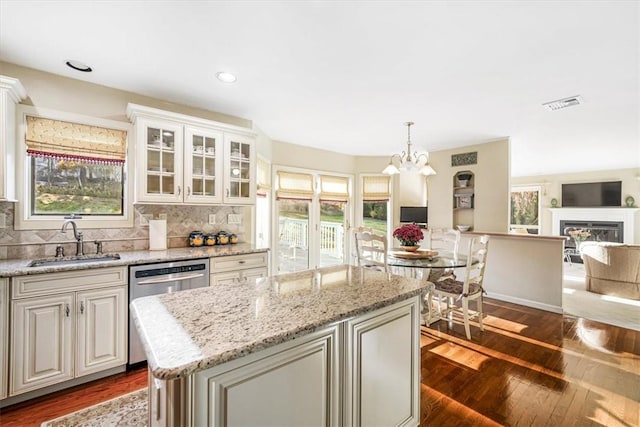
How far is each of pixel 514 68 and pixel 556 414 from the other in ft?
8.51

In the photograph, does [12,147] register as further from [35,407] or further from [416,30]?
[416,30]

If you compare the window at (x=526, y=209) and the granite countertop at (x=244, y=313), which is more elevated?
the window at (x=526, y=209)

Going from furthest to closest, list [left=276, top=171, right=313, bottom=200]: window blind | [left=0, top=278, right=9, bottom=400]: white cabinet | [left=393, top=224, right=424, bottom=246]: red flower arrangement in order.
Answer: [left=276, top=171, right=313, bottom=200]: window blind → [left=393, top=224, right=424, bottom=246]: red flower arrangement → [left=0, top=278, right=9, bottom=400]: white cabinet

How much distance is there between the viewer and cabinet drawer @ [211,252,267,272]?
9.15ft

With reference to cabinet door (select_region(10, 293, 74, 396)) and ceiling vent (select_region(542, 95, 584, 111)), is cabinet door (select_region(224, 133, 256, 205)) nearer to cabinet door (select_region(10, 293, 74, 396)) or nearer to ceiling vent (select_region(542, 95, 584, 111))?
cabinet door (select_region(10, 293, 74, 396))

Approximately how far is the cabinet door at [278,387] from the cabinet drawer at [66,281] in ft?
6.23

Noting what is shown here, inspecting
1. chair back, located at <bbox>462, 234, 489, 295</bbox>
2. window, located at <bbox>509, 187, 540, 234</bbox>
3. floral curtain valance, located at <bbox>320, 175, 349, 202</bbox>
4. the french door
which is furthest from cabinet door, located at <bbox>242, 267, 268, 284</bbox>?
window, located at <bbox>509, 187, 540, 234</bbox>

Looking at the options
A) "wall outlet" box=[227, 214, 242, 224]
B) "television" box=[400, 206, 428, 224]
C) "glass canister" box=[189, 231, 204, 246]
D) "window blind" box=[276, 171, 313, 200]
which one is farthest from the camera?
"television" box=[400, 206, 428, 224]

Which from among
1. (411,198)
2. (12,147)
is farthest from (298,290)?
(411,198)

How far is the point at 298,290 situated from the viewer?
1523mm

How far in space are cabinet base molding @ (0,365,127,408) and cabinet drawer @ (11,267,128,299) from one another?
28.6 inches

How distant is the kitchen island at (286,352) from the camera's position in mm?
876

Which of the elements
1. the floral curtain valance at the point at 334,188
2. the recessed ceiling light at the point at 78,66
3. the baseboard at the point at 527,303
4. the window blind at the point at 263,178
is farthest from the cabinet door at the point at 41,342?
the baseboard at the point at 527,303

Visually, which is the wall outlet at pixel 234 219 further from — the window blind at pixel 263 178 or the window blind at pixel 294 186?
the window blind at pixel 294 186
